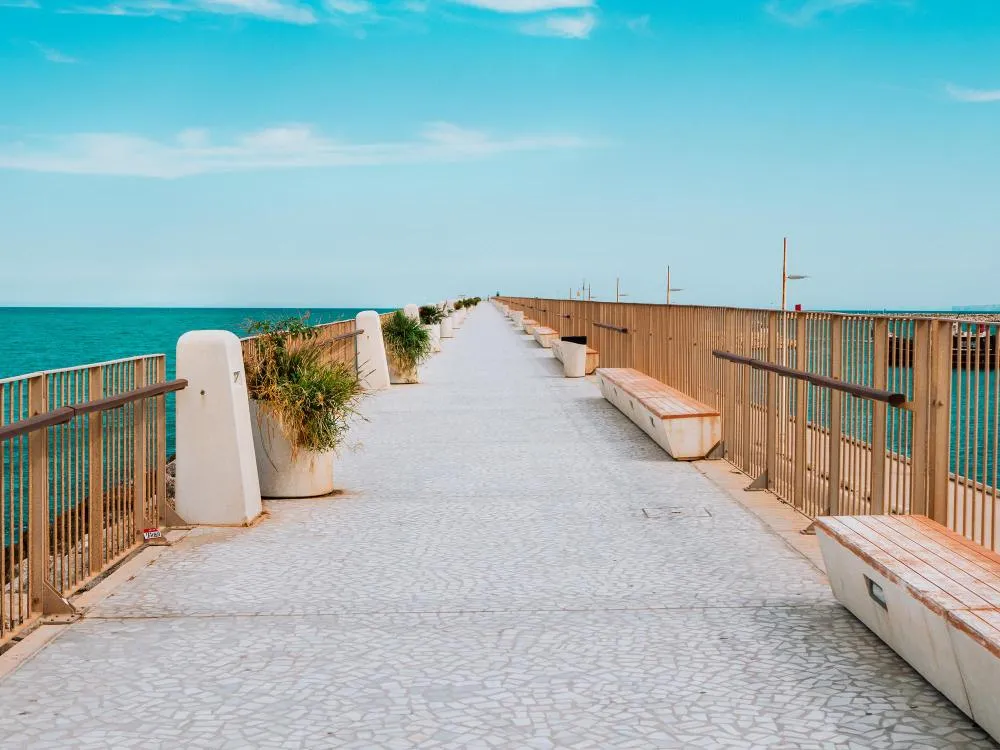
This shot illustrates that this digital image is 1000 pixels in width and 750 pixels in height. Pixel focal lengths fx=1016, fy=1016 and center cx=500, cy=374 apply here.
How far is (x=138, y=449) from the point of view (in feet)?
23.8

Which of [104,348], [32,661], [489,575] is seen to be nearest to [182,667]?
[32,661]

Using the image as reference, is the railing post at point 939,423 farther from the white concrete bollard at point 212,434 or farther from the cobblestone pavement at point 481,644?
the white concrete bollard at point 212,434

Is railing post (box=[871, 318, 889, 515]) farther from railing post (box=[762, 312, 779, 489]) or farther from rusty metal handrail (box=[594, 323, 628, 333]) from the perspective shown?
rusty metal handrail (box=[594, 323, 628, 333])

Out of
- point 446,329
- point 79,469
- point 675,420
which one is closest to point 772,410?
point 675,420

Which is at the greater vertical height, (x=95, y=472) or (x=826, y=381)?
(x=826, y=381)

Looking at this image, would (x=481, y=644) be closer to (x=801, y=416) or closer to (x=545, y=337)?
(x=801, y=416)

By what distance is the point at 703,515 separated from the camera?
8.48 meters

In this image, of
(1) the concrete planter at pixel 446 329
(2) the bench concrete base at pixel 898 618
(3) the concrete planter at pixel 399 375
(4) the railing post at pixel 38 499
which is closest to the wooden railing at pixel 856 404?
(2) the bench concrete base at pixel 898 618

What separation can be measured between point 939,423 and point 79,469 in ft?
16.9

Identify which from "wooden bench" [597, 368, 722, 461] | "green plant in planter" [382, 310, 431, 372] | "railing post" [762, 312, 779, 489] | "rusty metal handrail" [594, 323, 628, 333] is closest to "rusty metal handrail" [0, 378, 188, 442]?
"railing post" [762, 312, 779, 489]

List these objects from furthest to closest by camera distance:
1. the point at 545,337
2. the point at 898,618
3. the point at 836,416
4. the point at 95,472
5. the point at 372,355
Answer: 1. the point at 545,337
2. the point at 372,355
3. the point at 836,416
4. the point at 95,472
5. the point at 898,618

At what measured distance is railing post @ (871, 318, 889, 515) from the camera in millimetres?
6852

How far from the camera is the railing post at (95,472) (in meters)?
6.45

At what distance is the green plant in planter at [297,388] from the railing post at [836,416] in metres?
4.28
